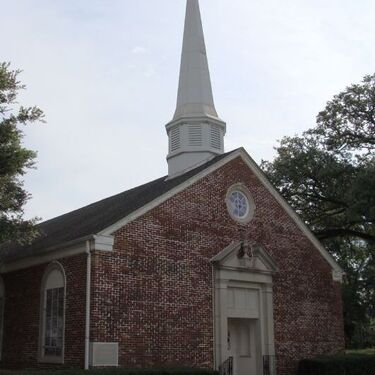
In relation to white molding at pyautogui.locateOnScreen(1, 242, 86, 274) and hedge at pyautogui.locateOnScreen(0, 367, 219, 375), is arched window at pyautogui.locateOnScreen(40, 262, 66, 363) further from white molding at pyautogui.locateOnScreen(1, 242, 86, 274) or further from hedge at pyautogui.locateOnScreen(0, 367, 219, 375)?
hedge at pyautogui.locateOnScreen(0, 367, 219, 375)

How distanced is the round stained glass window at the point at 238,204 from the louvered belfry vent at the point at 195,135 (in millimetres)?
3078

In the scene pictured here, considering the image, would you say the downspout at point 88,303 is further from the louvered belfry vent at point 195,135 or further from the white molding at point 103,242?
the louvered belfry vent at point 195,135

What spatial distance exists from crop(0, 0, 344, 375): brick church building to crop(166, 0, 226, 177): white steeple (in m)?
0.05

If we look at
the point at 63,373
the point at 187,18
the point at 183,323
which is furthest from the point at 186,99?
the point at 63,373

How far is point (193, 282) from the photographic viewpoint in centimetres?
1872

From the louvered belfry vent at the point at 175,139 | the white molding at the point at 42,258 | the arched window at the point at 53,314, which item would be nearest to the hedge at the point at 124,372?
the arched window at the point at 53,314

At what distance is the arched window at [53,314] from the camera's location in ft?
57.5

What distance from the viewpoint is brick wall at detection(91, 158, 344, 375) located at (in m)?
16.7

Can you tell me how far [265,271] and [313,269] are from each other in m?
3.19

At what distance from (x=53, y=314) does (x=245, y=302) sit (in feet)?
20.6

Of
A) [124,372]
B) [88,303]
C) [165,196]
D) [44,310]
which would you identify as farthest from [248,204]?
[124,372]

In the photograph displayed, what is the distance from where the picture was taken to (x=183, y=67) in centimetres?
2572

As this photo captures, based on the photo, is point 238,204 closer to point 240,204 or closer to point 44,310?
point 240,204

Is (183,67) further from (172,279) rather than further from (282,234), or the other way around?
(172,279)
